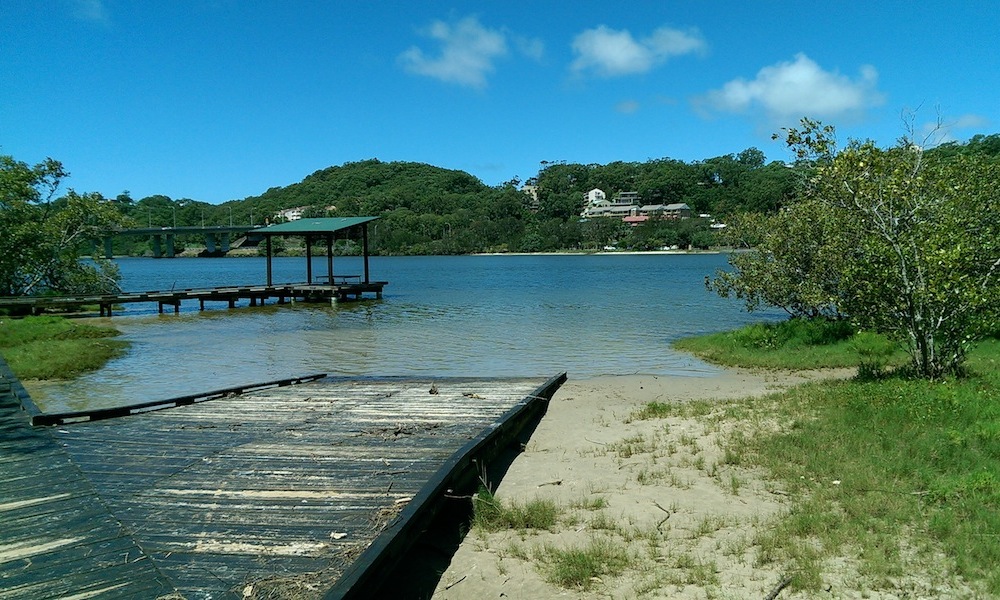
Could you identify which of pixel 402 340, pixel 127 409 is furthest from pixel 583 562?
pixel 402 340

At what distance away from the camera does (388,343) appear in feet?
77.7

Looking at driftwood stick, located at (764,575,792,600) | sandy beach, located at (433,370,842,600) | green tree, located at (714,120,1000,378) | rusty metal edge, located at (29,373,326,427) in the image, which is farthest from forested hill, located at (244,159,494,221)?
driftwood stick, located at (764,575,792,600)

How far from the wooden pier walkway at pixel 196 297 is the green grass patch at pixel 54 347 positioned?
479 centimetres

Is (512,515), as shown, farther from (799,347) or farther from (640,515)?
(799,347)

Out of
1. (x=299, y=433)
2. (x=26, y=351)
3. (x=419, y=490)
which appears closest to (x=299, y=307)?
(x=26, y=351)

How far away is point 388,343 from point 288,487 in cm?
1799

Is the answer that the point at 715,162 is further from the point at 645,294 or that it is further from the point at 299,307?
the point at 299,307

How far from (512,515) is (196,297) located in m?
35.0

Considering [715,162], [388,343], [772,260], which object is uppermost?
[715,162]

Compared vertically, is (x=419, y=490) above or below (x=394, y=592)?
above

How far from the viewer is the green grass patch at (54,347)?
17.0 meters

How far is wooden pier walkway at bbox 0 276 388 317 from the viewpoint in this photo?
29.6m

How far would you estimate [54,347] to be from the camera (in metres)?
19.9

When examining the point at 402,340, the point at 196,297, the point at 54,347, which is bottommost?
the point at 402,340
